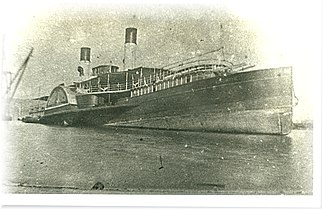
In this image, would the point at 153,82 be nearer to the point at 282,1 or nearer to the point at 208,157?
the point at 208,157

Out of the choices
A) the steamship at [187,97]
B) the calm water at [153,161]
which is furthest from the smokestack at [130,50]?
the calm water at [153,161]

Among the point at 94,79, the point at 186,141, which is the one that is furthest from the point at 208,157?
the point at 94,79

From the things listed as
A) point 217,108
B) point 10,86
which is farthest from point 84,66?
point 217,108

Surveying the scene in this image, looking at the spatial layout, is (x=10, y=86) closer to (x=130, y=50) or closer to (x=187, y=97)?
(x=130, y=50)

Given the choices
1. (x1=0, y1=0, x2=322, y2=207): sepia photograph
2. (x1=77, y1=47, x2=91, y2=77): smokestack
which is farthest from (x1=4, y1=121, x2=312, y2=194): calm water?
(x1=77, y1=47, x2=91, y2=77): smokestack

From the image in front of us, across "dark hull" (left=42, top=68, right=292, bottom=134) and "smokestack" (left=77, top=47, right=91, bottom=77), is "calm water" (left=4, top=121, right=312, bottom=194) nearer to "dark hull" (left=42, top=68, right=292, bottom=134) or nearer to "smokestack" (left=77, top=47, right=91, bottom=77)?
"dark hull" (left=42, top=68, right=292, bottom=134)

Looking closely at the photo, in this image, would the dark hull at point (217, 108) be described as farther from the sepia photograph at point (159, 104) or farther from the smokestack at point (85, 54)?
the smokestack at point (85, 54)
